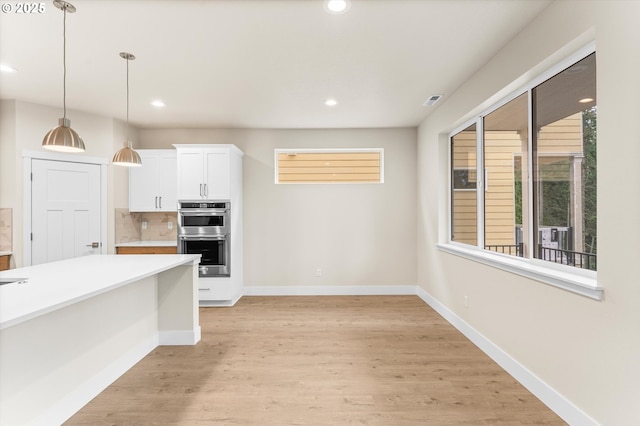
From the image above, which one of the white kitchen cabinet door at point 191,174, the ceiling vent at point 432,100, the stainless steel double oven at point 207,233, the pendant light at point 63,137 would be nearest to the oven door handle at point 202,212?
the stainless steel double oven at point 207,233

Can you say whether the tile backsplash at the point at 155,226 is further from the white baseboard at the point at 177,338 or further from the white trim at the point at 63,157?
the white baseboard at the point at 177,338

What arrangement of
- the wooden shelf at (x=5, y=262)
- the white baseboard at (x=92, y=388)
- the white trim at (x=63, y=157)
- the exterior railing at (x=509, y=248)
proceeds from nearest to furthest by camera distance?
1. the white baseboard at (x=92, y=388)
2. the exterior railing at (x=509, y=248)
3. the wooden shelf at (x=5, y=262)
4. the white trim at (x=63, y=157)

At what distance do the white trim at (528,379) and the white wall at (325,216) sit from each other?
177 cm

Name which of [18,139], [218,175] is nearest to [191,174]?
[218,175]

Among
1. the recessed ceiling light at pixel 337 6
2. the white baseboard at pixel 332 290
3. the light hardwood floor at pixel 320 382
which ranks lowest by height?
the light hardwood floor at pixel 320 382

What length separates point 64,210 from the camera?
4375 mm

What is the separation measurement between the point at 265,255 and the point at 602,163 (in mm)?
4447

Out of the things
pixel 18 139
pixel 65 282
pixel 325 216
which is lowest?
pixel 65 282

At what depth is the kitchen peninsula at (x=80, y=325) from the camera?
1.75 meters

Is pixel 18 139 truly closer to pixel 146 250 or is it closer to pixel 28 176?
pixel 28 176

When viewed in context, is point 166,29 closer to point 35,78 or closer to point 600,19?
point 35,78

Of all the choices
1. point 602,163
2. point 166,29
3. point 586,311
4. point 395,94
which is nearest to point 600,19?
point 602,163

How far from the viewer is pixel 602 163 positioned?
186 centimetres

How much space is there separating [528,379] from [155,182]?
5126mm
